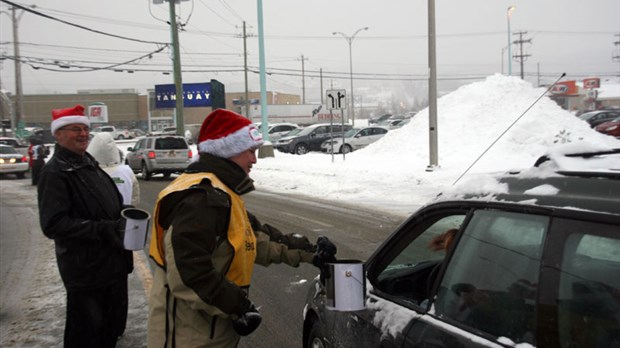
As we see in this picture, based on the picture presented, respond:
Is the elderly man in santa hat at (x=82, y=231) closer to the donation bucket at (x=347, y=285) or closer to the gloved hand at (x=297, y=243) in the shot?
the gloved hand at (x=297, y=243)

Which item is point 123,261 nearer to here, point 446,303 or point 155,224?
point 155,224

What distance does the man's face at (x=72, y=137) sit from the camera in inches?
144

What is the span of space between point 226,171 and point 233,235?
0.35 m

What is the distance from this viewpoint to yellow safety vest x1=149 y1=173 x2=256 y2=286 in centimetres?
241

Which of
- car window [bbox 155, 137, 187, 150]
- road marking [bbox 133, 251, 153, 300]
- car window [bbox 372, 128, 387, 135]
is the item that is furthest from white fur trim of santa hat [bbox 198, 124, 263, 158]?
car window [bbox 372, 128, 387, 135]

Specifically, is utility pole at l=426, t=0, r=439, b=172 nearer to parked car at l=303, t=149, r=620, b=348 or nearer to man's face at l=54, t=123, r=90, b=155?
man's face at l=54, t=123, r=90, b=155

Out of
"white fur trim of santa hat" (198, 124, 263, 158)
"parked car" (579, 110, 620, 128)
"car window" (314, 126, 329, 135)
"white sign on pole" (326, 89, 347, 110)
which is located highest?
"white sign on pole" (326, 89, 347, 110)

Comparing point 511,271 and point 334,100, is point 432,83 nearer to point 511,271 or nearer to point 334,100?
point 334,100

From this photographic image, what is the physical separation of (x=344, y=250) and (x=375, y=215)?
3390mm

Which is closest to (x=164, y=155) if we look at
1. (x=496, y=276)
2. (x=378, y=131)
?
(x=378, y=131)

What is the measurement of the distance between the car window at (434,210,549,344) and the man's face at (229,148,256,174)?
112 cm

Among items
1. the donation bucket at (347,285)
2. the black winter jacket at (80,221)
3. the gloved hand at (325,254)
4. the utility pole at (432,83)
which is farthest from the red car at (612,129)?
the donation bucket at (347,285)

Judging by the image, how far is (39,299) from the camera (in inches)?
225

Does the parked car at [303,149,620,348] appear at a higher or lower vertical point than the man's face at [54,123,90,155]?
lower
